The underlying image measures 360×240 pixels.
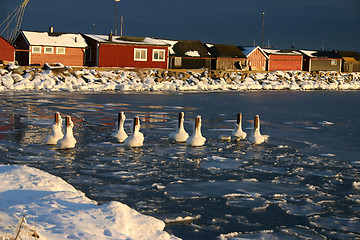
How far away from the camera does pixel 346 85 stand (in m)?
64.6

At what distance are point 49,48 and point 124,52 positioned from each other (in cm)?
798

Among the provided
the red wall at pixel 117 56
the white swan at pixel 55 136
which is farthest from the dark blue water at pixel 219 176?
the red wall at pixel 117 56

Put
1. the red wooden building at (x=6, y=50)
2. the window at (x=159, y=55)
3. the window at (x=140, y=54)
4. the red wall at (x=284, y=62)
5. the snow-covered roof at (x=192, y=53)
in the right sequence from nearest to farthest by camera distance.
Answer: the red wooden building at (x=6, y=50) → the window at (x=140, y=54) → the window at (x=159, y=55) → the snow-covered roof at (x=192, y=53) → the red wall at (x=284, y=62)

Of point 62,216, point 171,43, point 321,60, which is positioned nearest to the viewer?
point 62,216

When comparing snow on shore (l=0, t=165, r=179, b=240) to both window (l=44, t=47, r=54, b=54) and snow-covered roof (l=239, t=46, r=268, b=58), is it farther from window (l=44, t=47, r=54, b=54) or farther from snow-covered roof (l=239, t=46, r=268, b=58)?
snow-covered roof (l=239, t=46, r=268, b=58)

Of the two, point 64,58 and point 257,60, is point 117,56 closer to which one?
point 64,58

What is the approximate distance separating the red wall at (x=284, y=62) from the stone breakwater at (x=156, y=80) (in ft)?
25.3

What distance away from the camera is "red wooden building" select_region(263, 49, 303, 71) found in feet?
244

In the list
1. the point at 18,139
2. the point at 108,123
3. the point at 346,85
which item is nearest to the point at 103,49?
the point at 346,85

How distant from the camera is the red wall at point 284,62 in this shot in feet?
244

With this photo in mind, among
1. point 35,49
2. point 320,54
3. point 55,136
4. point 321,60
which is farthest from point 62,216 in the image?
point 320,54

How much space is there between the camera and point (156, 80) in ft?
158

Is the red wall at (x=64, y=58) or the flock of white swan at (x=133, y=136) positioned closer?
the flock of white swan at (x=133, y=136)

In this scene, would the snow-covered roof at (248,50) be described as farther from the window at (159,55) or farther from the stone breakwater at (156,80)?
the window at (159,55)
